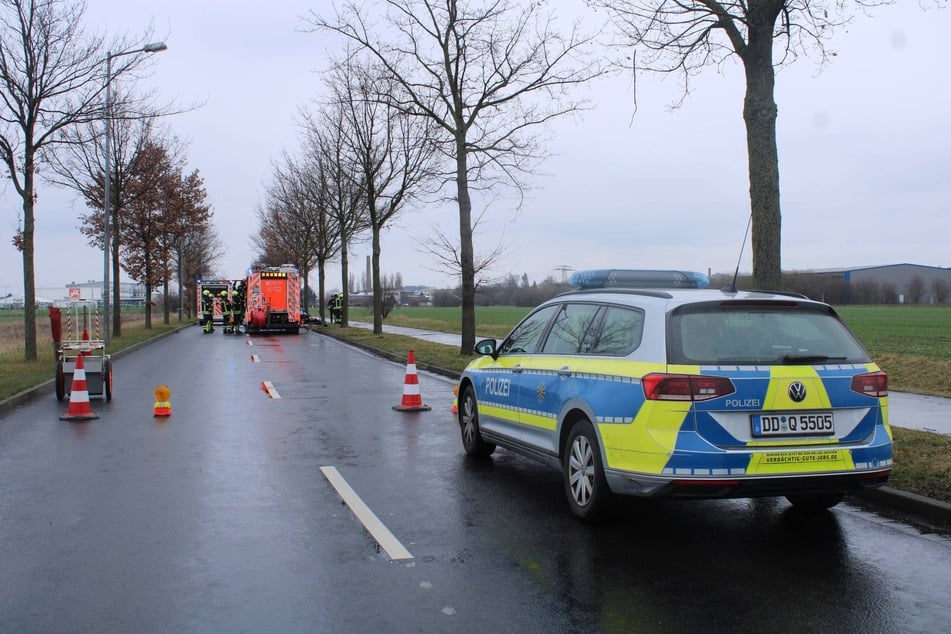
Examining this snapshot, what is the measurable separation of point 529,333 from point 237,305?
127ft

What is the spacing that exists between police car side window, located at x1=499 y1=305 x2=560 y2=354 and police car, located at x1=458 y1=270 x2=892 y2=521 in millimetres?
1060

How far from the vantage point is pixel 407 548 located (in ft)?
18.9

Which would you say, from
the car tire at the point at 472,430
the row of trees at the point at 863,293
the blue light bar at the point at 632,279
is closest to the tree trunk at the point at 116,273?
the car tire at the point at 472,430

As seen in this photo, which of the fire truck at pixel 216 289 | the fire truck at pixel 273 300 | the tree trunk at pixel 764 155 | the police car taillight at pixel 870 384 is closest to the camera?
the police car taillight at pixel 870 384

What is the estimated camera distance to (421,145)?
31.4 m

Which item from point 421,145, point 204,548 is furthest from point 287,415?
point 421,145

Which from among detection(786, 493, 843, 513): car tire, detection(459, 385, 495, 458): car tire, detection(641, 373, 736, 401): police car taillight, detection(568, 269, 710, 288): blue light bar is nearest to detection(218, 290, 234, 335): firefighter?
detection(459, 385, 495, 458): car tire

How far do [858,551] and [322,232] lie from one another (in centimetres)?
4174

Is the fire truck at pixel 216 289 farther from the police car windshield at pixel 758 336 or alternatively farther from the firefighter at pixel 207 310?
the police car windshield at pixel 758 336

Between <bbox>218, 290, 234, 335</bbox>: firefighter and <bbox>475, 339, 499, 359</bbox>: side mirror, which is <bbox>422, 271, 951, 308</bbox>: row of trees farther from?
<bbox>475, 339, 499, 359</bbox>: side mirror

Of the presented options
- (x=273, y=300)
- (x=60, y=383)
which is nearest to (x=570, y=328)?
(x=60, y=383)

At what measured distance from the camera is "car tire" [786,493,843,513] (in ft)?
21.9

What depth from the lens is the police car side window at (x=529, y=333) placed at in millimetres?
7854

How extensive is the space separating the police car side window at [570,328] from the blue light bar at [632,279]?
0.58 meters
